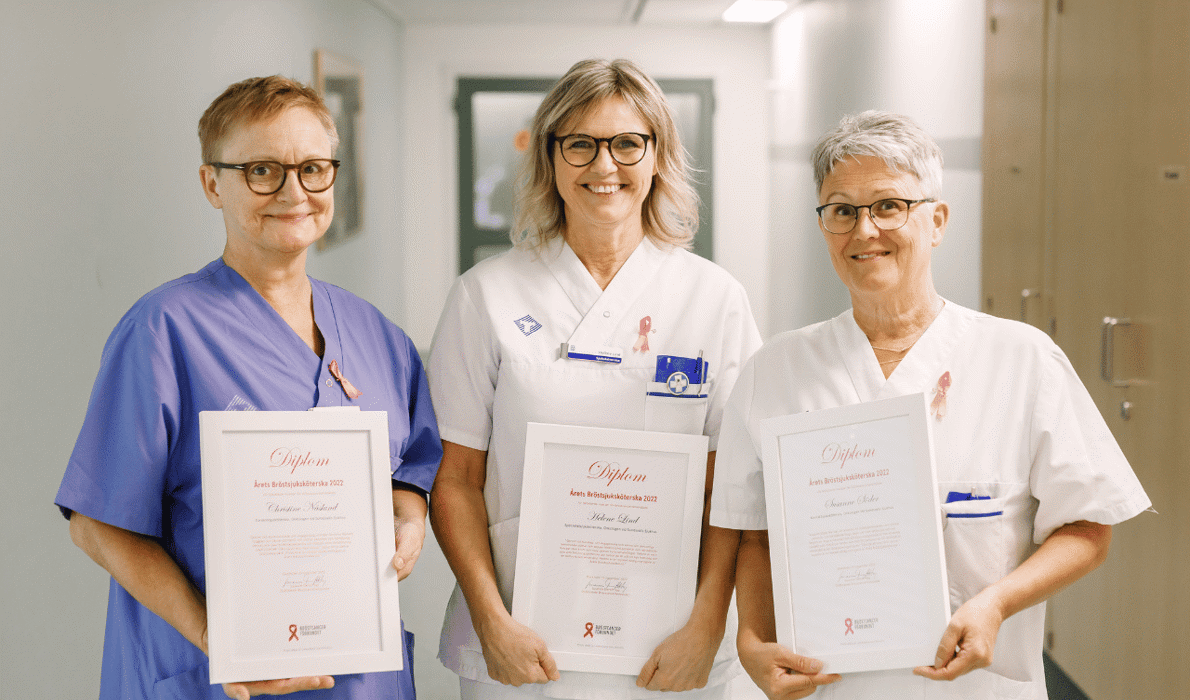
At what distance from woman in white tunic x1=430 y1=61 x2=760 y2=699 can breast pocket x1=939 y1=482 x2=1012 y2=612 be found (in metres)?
0.36

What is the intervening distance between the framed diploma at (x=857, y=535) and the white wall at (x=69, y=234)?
1.55 meters

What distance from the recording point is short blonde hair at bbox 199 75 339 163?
127 centimetres

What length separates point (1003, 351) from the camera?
124 centimetres

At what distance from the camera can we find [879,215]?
1.23 m

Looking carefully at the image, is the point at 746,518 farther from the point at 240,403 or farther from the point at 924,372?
the point at 240,403

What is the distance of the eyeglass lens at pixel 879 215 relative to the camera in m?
1.23

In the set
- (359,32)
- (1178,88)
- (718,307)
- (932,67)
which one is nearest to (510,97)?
(359,32)

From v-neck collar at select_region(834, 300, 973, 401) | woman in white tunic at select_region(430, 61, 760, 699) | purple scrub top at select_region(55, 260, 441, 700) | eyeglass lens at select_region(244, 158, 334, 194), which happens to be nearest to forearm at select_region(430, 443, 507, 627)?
woman in white tunic at select_region(430, 61, 760, 699)

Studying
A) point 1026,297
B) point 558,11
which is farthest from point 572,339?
point 558,11

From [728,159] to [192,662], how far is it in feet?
22.1

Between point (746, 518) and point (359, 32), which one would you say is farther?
point (359, 32)

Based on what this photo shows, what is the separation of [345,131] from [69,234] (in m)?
3.35

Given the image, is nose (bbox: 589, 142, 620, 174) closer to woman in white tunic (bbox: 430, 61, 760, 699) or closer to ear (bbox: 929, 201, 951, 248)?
woman in white tunic (bbox: 430, 61, 760, 699)
